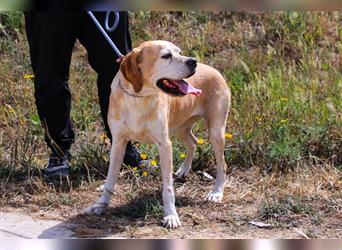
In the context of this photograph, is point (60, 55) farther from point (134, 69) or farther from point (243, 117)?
point (243, 117)

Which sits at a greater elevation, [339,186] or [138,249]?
[339,186]

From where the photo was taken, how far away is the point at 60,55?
5461 millimetres

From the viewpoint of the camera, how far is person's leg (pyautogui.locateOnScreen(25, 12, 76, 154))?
535 cm

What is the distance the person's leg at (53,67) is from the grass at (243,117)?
0.26 metres

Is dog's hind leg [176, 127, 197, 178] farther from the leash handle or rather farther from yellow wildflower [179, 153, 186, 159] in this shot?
the leash handle

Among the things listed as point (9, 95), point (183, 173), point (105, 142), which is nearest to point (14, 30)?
point (9, 95)

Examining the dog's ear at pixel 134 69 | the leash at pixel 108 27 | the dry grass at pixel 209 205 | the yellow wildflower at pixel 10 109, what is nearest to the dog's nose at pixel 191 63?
the dog's ear at pixel 134 69

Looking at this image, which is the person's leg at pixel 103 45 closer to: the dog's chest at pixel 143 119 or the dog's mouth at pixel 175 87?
the dog's chest at pixel 143 119

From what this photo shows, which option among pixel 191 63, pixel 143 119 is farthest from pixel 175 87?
pixel 143 119

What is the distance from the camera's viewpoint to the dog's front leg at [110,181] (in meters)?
5.07

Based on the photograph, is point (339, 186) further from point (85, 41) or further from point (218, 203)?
point (85, 41)

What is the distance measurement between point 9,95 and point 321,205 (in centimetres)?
306

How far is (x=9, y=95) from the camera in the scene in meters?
6.93

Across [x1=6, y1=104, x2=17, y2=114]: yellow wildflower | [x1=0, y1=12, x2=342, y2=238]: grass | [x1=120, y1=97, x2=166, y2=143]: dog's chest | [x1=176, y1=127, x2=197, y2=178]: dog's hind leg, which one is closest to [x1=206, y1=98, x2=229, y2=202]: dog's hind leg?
[x1=0, y1=12, x2=342, y2=238]: grass
